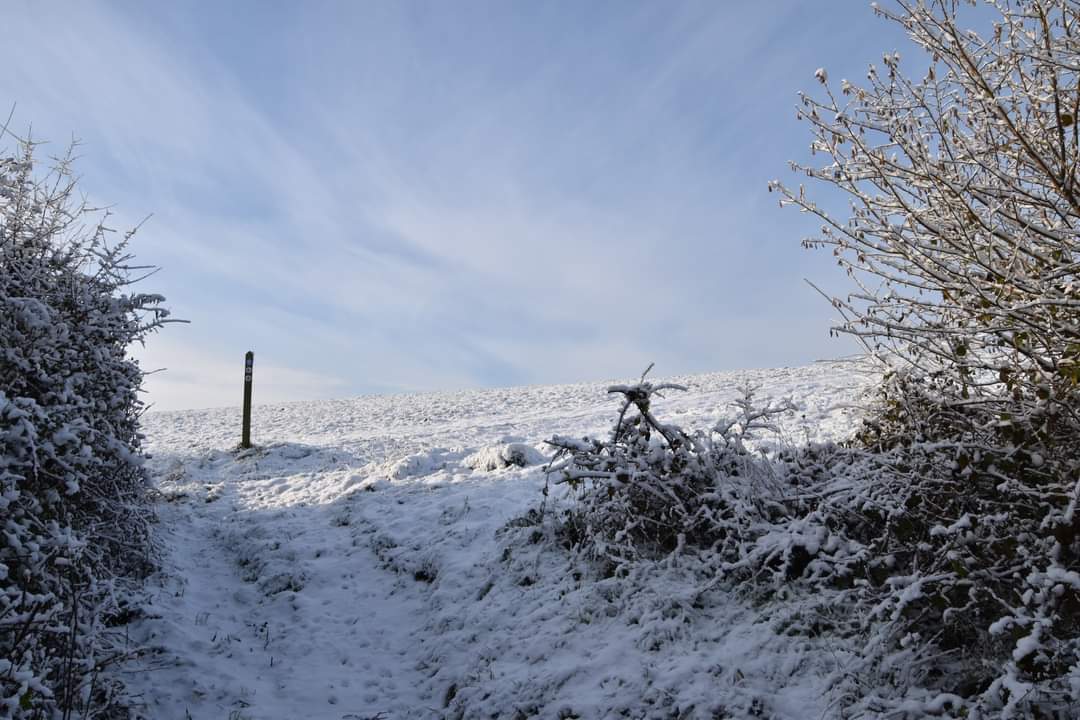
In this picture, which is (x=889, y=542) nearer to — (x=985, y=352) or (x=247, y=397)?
(x=985, y=352)

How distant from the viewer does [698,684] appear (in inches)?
174

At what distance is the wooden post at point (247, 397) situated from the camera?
1567 cm

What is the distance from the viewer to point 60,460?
4.80 metres

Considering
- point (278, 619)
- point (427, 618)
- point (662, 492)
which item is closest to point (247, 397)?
point (278, 619)

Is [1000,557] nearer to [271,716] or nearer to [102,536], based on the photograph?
[271,716]

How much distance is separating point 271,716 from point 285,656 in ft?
3.65

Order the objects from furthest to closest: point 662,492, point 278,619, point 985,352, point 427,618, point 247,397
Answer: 1. point 247,397
2. point 278,619
3. point 427,618
4. point 662,492
5. point 985,352

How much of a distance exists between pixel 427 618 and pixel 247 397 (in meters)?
11.4

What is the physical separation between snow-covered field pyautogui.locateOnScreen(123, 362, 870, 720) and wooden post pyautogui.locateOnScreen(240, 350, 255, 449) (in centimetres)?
314

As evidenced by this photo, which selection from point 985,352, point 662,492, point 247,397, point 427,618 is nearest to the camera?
point 985,352

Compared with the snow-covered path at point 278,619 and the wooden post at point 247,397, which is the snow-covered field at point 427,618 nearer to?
the snow-covered path at point 278,619

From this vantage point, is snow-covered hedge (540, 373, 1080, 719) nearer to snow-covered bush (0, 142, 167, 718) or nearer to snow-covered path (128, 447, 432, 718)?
snow-covered path (128, 447, 432, 718)

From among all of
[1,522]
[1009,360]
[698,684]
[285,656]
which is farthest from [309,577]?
[1009,360]

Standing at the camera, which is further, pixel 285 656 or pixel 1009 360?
pixel 285 656
